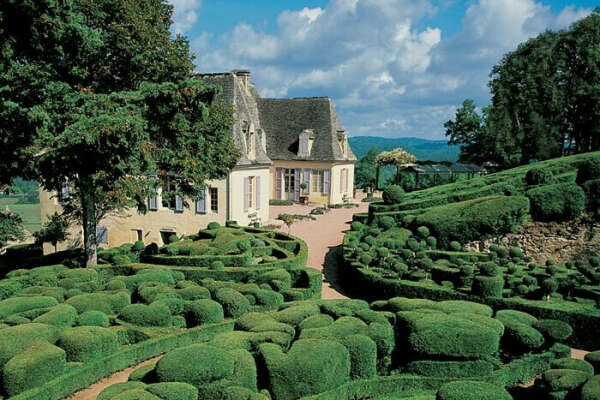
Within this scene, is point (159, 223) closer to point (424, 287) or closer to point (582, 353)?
point (424, 287)

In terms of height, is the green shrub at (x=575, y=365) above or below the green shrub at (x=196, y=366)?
below

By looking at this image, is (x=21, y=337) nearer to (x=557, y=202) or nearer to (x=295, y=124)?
(x=557, y=202)

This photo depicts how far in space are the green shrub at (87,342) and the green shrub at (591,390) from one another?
8628 millimetres

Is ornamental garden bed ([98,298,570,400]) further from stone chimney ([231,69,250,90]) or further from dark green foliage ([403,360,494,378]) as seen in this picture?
stone chimney ([231,69,250,90])

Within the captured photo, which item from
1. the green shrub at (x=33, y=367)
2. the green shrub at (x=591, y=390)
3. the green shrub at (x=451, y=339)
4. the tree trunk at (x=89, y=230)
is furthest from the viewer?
the tree trunk at (x=89, y=230)

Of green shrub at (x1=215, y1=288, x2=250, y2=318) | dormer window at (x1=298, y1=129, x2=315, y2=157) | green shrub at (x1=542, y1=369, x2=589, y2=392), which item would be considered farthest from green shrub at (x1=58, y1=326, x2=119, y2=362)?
dormer window at (x1=298, y1=129, x2=315, y2=157)

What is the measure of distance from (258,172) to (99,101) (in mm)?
13712

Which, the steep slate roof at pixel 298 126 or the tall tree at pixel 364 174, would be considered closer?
the steep slate roof at pixel 298 126

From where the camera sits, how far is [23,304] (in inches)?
406

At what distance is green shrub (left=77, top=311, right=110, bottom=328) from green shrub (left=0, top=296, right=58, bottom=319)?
4.24 feet

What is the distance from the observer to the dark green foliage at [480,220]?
736 inches

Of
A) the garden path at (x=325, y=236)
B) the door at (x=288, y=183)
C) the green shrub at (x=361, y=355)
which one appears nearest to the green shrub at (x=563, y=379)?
the green shrub at (x=361, y=355)

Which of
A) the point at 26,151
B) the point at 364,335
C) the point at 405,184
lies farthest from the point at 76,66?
the point at 405,184

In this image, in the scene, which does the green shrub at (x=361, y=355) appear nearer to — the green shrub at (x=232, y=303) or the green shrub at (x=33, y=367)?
the green shrub at (x=232, y=303)
